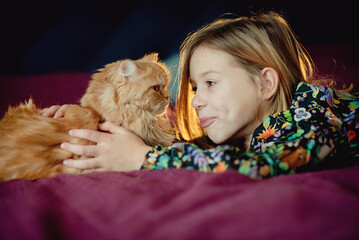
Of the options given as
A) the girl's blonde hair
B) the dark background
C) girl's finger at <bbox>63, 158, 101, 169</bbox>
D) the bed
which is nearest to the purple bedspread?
the bed

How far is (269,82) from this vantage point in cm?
117

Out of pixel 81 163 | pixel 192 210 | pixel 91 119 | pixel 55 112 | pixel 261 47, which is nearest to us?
pixel 192 210

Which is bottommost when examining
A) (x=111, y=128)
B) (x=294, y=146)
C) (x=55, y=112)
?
(x=294, y=146)

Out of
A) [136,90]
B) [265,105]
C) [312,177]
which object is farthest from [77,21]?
[312,177]

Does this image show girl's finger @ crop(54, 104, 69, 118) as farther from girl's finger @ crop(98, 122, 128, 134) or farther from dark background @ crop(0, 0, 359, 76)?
dark background @ crop(0, 0, 359, 76)

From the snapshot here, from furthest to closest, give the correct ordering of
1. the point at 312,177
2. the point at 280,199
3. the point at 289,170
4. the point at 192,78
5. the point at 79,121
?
the point at 192,78 < the point at 79,121 < the point at 289,170 < the point at 312,177 < the point at 280,199

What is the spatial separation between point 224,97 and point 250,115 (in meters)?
0.17

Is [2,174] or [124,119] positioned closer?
[2,174]

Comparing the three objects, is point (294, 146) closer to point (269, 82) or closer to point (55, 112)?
point (269, 82)

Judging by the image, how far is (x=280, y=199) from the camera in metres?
0.45

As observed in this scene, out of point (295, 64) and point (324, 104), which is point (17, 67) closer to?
point (295, 64)

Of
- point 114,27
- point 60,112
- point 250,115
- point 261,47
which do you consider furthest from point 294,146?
point 114,27

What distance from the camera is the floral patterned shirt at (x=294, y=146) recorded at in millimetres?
713

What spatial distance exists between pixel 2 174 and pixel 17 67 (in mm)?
1894
